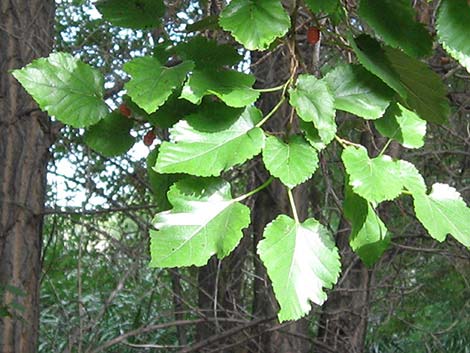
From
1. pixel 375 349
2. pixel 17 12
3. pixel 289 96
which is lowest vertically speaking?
pixel 375 349

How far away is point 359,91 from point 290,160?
118 millimetres

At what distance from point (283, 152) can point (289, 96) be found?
68mm

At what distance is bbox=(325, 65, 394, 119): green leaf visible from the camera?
Result: 2.54 ft

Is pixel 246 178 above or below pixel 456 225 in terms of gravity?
above

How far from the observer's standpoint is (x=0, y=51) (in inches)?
104

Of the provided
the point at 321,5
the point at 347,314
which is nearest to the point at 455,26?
the point at 321,5

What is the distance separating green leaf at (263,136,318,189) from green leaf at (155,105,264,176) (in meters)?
0.01

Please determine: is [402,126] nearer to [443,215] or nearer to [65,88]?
[443,215]

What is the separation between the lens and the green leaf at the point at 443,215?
29.4 inches

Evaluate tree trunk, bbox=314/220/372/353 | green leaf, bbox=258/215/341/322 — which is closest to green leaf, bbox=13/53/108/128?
green leaf, bbox=258/215/341/322

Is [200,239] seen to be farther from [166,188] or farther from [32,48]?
[32,48]

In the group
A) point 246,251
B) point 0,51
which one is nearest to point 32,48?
point 0,51

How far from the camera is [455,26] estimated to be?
0.73 m

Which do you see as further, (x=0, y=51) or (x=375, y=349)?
(x=375, y=349)
